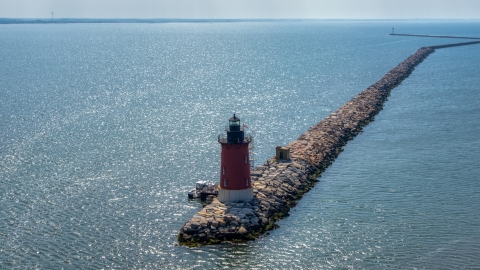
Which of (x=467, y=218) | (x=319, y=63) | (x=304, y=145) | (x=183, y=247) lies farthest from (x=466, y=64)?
(x=183, y=247)

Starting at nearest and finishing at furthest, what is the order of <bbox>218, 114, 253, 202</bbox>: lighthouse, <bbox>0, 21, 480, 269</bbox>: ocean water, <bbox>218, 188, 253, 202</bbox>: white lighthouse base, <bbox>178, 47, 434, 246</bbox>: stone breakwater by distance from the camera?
<bbox>0, 21, 480, 269</bbox>: ocean water, <bbox>178, 47, 434, 246</bbox>: stone breakwater, <bbox>218, 114, 253, 202</bbox>: lighthouse, <bbox>218, 188, 253, 202</bbox>: white lighthouse base

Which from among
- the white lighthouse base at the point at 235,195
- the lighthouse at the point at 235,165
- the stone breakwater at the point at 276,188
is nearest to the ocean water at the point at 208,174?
the stone breakwater at the point at 276,188

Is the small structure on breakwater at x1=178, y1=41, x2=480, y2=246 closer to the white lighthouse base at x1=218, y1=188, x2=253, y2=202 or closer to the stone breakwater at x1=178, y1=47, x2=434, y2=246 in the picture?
the stone breakwater at x1=178, y1=47, x2=434, y2=246

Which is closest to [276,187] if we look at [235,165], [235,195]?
[235,195]

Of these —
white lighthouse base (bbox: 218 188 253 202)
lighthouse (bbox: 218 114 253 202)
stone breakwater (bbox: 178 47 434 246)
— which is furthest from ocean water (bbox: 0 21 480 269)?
lighthouse (bbox: 218 114 253 202)

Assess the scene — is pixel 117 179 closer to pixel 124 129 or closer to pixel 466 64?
pixel 124 129

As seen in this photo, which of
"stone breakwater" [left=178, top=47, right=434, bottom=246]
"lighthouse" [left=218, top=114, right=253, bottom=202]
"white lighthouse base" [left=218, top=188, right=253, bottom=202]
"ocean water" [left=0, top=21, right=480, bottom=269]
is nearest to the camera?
"ocean water" [left=0, top=21, right=480, bottom=269]

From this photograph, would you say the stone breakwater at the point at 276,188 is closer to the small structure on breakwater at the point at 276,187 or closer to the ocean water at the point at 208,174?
the small structure on breakwater at the point at 276,187
